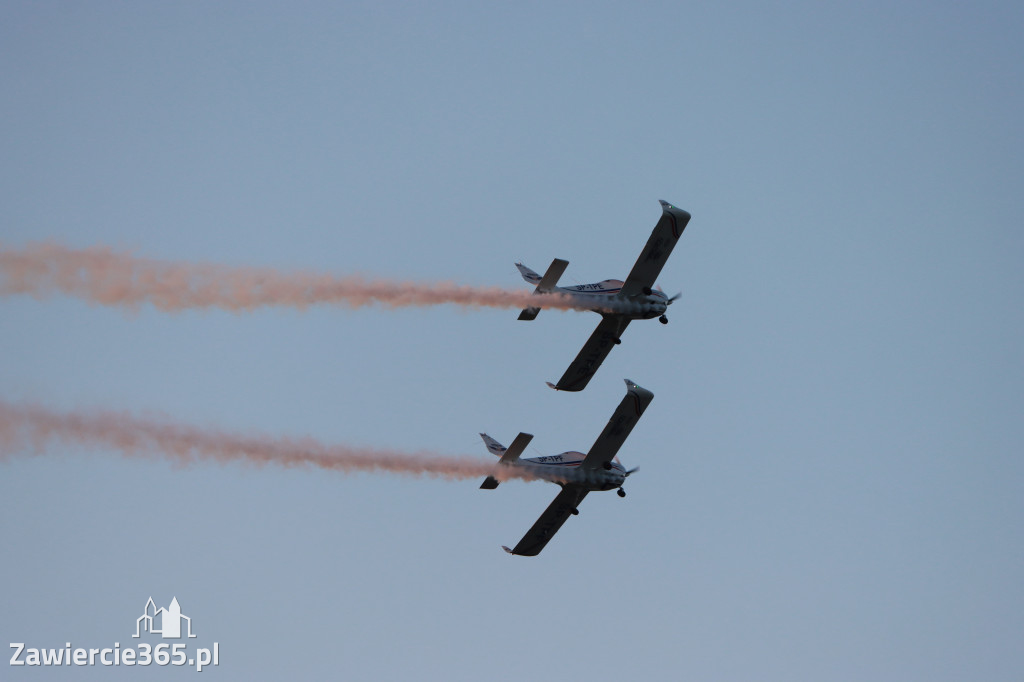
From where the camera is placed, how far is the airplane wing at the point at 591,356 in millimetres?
58156

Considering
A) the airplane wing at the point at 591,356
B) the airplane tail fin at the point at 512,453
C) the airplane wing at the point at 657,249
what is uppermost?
the airplane wing at the point at 657,249

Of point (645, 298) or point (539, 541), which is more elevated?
point (645, 298)

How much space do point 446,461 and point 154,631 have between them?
1190cm

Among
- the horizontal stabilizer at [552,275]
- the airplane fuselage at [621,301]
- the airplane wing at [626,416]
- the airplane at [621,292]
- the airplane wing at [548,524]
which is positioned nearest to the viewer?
the horizontal stabilizer at [552,275]

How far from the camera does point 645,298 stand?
56375 millimetres

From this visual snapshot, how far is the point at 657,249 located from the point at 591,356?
576 centimetres

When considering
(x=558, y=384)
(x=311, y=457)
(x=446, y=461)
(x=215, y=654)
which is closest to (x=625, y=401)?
(x=558, y=384)

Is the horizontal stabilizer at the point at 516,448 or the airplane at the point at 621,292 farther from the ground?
the airplane at the point at 621,292

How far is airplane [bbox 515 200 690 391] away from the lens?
180 ft

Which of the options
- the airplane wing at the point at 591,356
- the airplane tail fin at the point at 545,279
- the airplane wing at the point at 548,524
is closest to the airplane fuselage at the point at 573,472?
the airplane wing at the point at 548,524

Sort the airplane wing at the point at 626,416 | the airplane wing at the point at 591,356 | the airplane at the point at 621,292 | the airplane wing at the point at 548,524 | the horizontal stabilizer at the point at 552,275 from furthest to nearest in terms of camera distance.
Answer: the airplane wing at the point at 548,524, the airplane wing at the point at 591,356, the airplane wing at the point at 626,416, the airplane at the point at 621,292, the horizontal stabilizer at the point at 552,275

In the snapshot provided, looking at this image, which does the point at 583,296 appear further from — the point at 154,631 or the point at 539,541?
the point at 154,631

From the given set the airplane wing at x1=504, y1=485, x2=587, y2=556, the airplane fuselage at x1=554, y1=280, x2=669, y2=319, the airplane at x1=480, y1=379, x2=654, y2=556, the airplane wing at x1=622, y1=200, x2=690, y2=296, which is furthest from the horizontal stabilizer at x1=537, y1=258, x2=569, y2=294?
the airplane wing at x1=504, y1=485, x2=587, y2=556

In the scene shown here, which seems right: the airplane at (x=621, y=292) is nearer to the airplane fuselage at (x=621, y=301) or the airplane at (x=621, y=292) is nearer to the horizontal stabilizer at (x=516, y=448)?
the airplane fuselage at (x=621, y=301)
